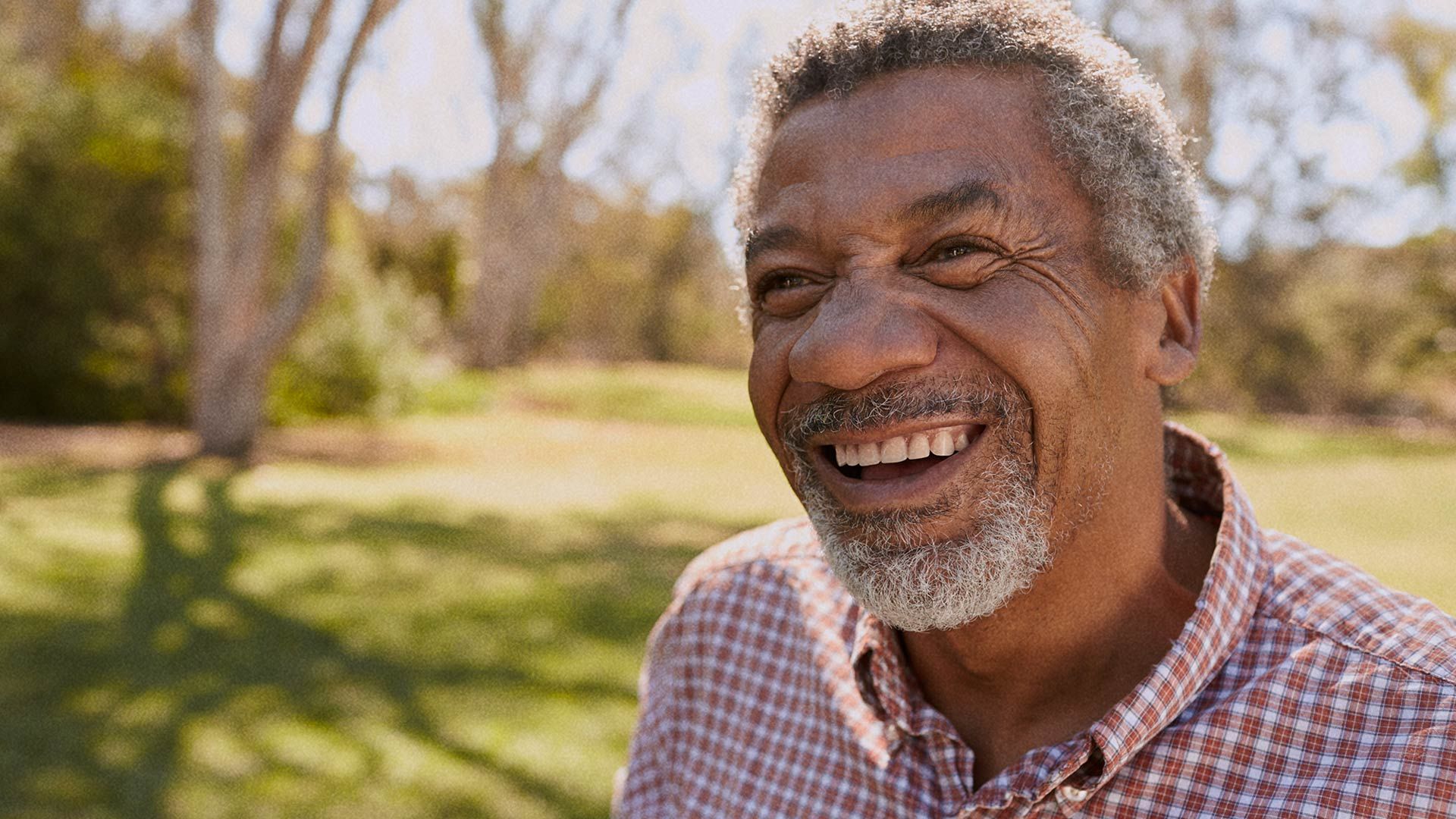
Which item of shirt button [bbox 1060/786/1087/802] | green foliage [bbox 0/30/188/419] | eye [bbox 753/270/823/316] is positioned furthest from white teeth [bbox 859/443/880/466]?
green foliage [bbox 0/30/188/419]

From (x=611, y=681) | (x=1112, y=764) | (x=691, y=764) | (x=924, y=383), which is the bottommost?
(x=611, y=681)

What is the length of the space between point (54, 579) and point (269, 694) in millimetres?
2254

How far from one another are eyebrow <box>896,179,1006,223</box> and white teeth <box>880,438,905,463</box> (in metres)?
0.32

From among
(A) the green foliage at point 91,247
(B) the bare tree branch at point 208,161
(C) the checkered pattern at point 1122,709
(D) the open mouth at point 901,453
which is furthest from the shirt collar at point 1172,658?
(A) the green foliage at point 91,247

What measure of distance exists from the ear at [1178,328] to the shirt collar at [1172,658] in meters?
0.20

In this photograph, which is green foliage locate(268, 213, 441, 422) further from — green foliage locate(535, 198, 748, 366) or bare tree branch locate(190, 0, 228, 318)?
green foliage locate(535, 198, 748, 366)

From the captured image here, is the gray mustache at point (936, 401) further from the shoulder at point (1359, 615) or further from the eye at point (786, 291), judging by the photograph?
the shoulder at point (1359, 615)

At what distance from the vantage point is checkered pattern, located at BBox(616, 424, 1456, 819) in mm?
1435

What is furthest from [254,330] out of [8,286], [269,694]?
[269,694]

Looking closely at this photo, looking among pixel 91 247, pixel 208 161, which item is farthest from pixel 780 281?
pixel 91 247

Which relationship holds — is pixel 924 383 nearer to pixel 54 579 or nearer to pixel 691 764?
pixel 691 764

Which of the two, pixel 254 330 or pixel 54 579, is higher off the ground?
pixel 254 330

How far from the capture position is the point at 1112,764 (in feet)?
4.93

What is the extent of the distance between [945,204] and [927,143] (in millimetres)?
93
